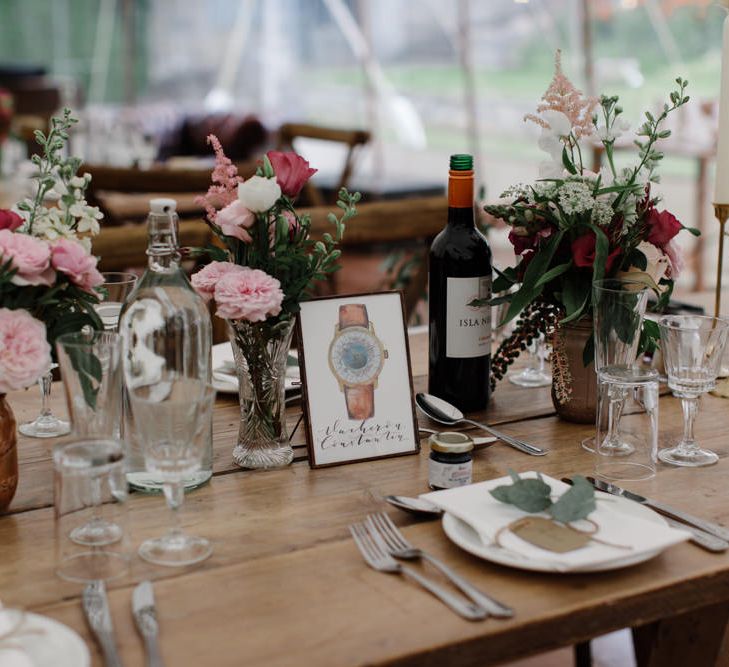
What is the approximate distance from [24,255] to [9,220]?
0.08 metres

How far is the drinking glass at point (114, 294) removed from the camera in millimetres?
1456

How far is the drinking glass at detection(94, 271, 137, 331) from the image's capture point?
1456 millimetres

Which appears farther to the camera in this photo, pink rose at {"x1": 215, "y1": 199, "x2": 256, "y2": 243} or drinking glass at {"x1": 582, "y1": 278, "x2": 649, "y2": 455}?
drinking glass at {"x1": 582, "y1": 278, "x2": 649, "y2": 455}

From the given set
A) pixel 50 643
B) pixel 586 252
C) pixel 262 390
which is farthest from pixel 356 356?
pixel 50 643

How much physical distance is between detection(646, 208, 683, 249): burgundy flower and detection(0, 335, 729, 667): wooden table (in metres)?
0.31

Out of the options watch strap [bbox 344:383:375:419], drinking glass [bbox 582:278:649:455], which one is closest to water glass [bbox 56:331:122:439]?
watch strap [bbox 344:383:375:419]

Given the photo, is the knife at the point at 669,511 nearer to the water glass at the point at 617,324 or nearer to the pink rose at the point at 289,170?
the water glass at the point at 617,324

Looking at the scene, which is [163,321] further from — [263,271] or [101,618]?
[101,618]

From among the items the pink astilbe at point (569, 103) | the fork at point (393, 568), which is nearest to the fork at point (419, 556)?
the fork at point (393, 568)

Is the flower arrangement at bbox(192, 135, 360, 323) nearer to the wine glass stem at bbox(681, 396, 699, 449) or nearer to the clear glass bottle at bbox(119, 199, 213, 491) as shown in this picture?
the clear glass bottle at bbox(119, 199, 213, 491)

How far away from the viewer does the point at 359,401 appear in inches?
53.6

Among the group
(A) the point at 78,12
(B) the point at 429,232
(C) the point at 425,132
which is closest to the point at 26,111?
(A) the point at 78,12

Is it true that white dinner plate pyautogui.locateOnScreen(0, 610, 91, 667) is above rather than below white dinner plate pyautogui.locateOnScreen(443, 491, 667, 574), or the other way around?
below

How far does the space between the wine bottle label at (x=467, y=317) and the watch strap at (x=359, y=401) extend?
0.62 ft
